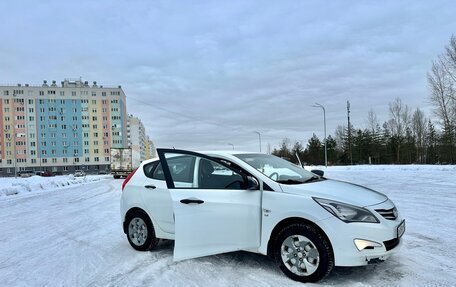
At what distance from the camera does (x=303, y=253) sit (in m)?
4.18

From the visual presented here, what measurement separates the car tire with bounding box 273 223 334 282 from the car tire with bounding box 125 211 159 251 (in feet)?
7.41

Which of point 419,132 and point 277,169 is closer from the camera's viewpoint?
point 277,169

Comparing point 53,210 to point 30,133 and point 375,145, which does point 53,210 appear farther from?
point 30,133

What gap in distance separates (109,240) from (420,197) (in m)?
10.1

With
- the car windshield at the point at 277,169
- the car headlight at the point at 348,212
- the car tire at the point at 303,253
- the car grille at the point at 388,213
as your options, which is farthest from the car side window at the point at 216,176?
the car grille at the point at 388,213

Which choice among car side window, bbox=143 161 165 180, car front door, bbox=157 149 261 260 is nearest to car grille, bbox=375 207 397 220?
car front door, bbox=157 149 261 260

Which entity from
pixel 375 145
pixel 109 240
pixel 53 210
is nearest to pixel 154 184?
pixel 109 240

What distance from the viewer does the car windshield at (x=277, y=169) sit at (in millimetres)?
4752

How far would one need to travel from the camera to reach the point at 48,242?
22.7 ft

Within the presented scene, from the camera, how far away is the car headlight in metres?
3.98

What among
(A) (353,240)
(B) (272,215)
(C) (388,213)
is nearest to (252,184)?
(B) (272,215)

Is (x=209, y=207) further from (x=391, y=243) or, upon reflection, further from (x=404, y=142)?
(x=404, y=142)

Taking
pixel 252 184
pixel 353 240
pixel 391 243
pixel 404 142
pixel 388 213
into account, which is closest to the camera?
pixel 353 240

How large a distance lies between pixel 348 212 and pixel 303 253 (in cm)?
73
